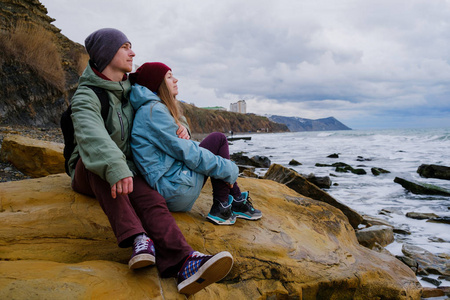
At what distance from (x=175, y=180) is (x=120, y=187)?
519 mm

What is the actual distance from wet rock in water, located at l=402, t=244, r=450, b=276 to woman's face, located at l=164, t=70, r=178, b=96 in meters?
4.02

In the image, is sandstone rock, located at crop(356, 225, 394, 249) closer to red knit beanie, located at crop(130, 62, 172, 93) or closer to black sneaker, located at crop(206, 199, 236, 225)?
black sneaker, located at crop(206, 199, 236, 225)

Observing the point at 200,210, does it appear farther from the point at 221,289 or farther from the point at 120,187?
the point at 120,187

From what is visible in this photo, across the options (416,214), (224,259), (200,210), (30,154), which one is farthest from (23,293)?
(416,214)

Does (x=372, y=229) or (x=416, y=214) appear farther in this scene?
(x=416, y=214)

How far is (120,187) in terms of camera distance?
2002 millimetres

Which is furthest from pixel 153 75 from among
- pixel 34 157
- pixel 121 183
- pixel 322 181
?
pixel 322 181

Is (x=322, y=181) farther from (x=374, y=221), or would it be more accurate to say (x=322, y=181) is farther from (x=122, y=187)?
(x=122, y=187)

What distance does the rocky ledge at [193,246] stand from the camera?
1803mm

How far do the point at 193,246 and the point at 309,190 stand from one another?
4022 millimetres

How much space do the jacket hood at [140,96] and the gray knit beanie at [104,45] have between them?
1.03ft

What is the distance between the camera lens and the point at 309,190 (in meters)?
6.09

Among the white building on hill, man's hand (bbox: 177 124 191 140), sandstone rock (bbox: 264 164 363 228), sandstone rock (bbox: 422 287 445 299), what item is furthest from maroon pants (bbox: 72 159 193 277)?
the white building on hill

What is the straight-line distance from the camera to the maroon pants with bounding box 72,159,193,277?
2047 mm
